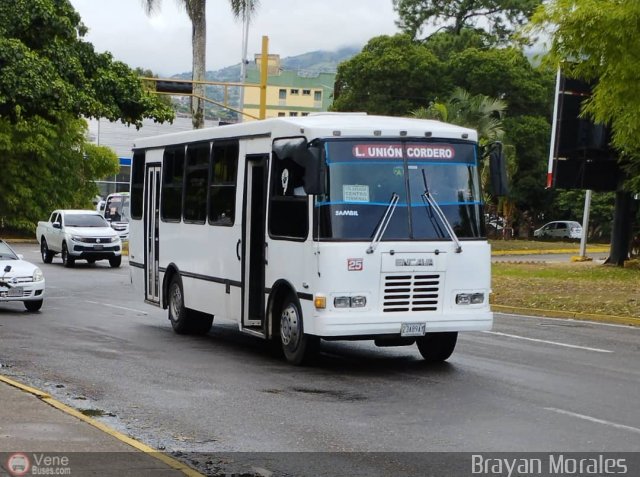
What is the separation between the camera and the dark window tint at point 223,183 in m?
15.6

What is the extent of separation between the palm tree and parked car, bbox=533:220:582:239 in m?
29.4

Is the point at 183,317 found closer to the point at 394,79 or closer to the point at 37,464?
the point at 37,464

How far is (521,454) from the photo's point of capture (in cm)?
886

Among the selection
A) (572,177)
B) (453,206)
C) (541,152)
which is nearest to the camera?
(453,206)

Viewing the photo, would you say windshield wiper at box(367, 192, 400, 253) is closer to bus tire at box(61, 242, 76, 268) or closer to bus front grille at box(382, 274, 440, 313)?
bus front grille at box(382, 274, 440, 313)

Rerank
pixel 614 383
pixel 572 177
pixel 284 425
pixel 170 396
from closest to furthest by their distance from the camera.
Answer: pixel 284 425, pixel 170 396, pixel 614 383, pixel 572 177

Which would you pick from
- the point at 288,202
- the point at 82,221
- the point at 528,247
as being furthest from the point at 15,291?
the point at 528,247

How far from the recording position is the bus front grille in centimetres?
1338

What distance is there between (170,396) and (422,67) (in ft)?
174

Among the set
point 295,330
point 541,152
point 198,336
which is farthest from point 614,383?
point 541,152

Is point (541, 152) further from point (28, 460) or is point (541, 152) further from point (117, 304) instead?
point (28, 460)

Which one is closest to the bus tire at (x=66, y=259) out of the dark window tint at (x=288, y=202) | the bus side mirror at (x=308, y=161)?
the dark window tint at (x=288, y=202)

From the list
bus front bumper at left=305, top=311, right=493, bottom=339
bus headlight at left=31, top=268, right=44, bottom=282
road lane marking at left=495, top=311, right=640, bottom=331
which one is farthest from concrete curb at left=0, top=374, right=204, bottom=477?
road lane marking at left=495, top=311, right=640, bottom=331

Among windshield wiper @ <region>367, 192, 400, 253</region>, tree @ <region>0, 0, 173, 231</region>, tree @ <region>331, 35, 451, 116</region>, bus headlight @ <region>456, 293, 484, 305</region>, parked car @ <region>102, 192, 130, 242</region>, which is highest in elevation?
tree @ <region>331, 35, 451, 116</region>
